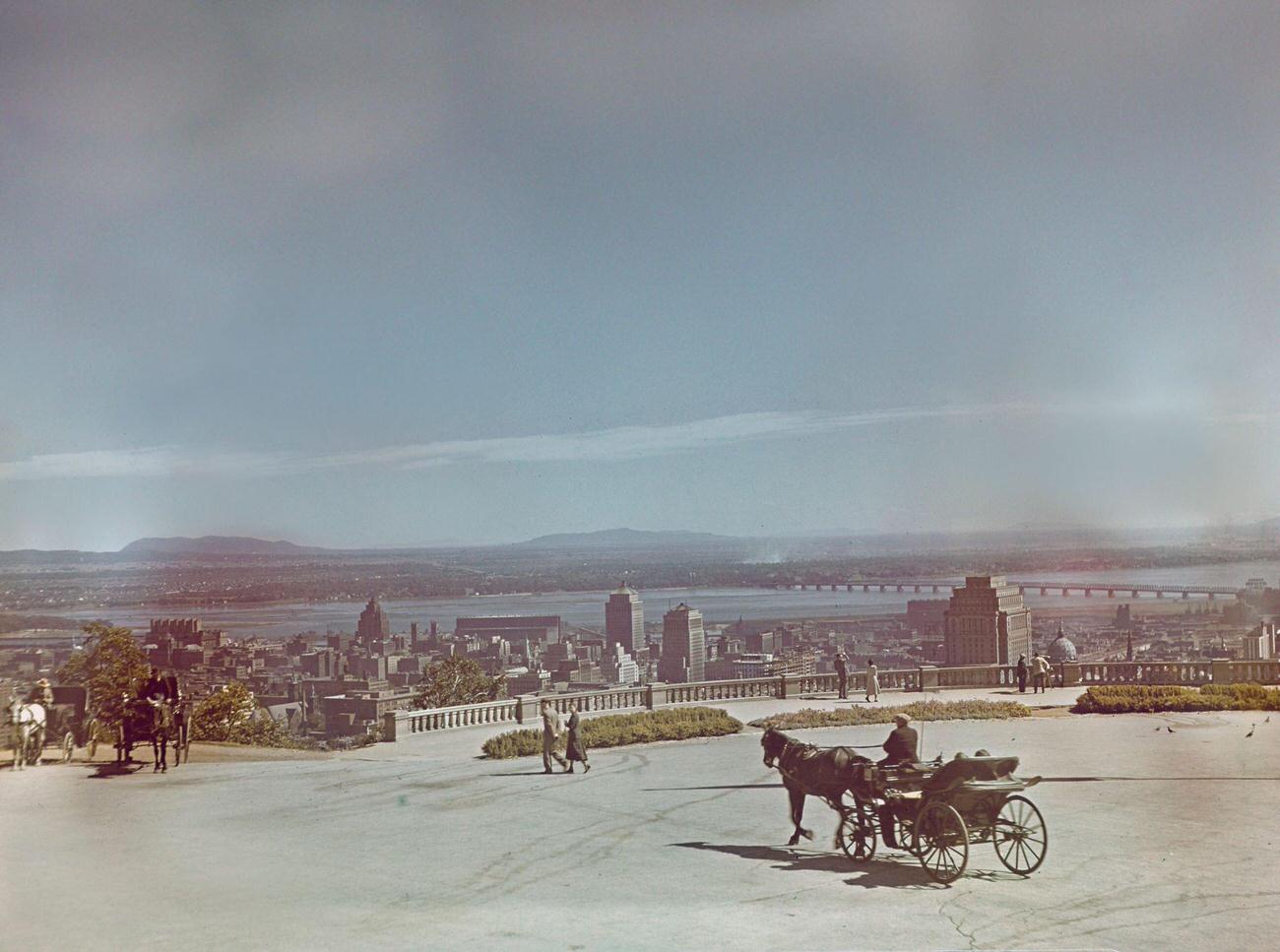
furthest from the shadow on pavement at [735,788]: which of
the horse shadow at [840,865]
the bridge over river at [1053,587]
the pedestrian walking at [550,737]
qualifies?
the bridge over river at [1053,587]

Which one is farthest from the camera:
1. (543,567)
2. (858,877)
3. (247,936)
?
(543,567)

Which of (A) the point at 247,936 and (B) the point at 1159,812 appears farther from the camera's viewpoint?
(B) the point at 1159,812

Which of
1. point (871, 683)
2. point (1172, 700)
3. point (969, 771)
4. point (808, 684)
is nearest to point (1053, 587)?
point (871, 683)

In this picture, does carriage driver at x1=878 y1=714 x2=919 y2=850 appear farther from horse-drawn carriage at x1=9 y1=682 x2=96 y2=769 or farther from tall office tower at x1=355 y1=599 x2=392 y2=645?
tall office tower at x1=355 y1=599 x2=392 y2=645

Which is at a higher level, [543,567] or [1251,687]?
[543,567]

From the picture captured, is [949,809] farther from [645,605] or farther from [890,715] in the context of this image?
[645,605]

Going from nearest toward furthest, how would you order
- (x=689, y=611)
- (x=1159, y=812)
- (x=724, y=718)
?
(x=1159, y=812)
(x=724, y=718)
(x=689, y=611)

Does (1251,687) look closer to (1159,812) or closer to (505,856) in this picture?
(1159,812)

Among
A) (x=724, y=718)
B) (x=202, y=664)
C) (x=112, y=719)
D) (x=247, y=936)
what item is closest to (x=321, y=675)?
(x=202, y=664)
